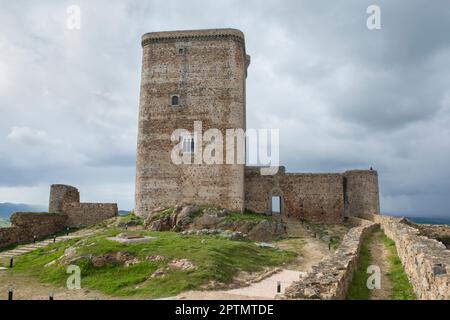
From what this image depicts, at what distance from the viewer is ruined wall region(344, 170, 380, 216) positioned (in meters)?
33.8

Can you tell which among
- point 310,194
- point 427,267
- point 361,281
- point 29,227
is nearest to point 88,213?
point 29,227

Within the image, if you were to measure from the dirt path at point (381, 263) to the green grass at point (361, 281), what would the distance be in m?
0.19

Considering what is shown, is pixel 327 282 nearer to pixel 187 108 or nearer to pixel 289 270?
pixel 289 270

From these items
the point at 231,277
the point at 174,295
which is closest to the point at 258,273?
the point at 231,277

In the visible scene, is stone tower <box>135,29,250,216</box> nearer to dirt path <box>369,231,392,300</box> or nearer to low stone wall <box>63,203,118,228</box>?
low stone wall <box>63,203,118,228</box>

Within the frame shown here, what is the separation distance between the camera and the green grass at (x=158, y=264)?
14.2m

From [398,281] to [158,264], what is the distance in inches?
375

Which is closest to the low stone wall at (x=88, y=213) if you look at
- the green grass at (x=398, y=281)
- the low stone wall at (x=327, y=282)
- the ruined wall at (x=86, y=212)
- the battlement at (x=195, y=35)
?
the ruined wall at (x=86, y=212)

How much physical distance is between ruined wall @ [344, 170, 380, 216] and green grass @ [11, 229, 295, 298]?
1517 cm

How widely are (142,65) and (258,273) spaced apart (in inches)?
857

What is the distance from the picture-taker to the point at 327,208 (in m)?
33.1

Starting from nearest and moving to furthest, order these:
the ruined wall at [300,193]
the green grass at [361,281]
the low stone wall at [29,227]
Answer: the green grass at [361,281]
the low stone wall at [29,227]
the ruined wall at [300,193]

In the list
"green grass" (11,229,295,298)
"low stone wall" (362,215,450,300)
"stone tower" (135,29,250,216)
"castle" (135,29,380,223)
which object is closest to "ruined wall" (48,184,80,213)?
"stone tower" (135,29,250,216)

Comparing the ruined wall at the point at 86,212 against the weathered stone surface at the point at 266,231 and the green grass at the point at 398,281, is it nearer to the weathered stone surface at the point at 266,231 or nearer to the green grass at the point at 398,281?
the weathered stone surface at the point at 266,231
